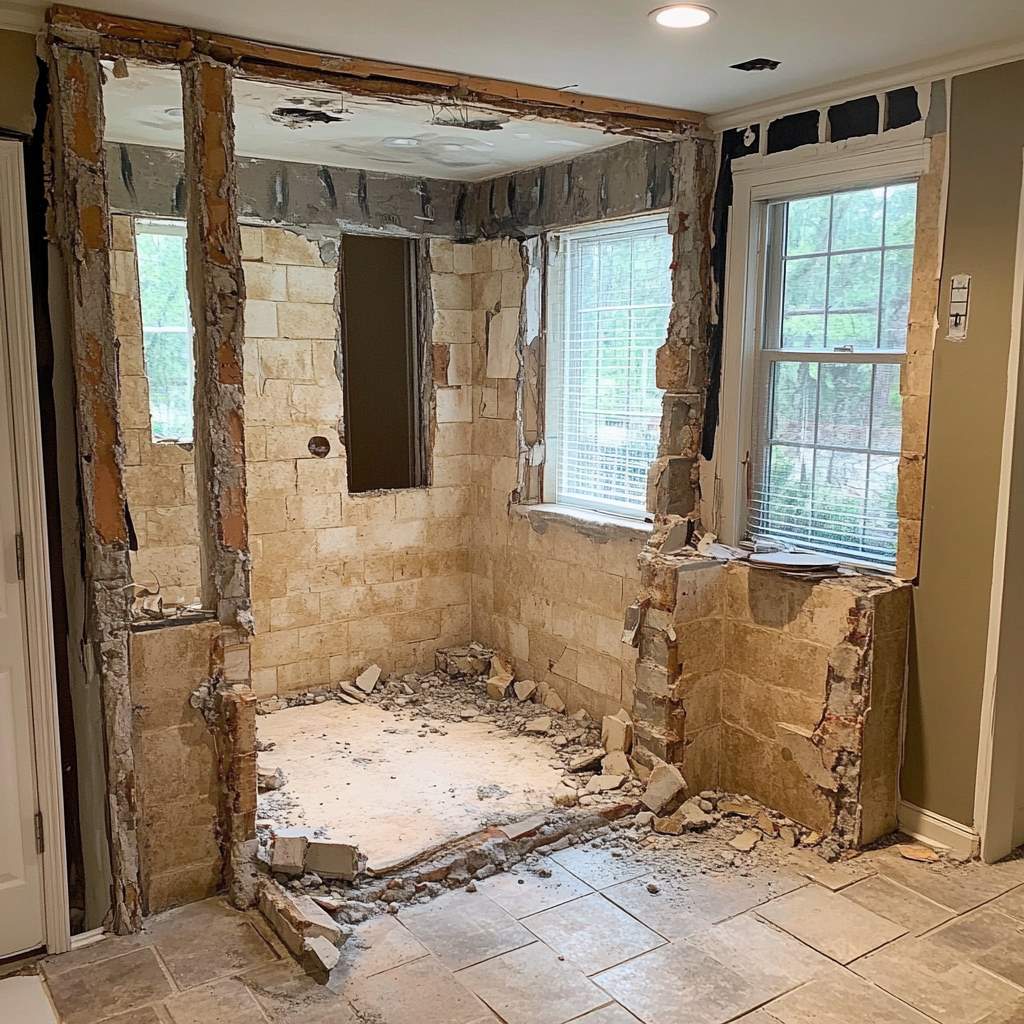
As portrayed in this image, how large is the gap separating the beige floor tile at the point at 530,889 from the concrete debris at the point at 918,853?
117 centimetres

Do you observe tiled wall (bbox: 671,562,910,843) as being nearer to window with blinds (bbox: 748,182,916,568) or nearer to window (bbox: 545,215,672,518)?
window with blinds (bbox: 748,182,916,568)


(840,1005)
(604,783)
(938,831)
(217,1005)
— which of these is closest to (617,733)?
(604,783)

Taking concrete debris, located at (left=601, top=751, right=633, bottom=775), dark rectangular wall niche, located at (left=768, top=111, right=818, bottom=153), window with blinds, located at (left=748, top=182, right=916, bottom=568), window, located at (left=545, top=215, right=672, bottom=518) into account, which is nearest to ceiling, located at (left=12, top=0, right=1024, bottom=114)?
dark rectangular wall niche, located at (left=768, top=111, right=818, bottom=153)

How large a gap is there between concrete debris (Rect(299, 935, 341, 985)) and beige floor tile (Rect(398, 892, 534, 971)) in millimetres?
317

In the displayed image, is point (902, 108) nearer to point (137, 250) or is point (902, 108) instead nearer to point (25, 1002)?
point (137, 250)

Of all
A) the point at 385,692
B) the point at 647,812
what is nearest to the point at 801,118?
the point at 647,812

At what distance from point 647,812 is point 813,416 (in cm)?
170

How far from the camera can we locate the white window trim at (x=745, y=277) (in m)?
3.61

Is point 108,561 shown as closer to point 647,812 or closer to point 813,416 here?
point 647,812

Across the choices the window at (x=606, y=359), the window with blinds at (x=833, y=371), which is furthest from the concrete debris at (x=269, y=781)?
the window with blinds at (x=833, y=371)

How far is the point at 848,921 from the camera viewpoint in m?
3.15

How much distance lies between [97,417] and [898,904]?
9.81 feet

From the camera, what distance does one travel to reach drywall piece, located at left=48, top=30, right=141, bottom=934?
2.75 m

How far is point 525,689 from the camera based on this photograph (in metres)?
5.21
